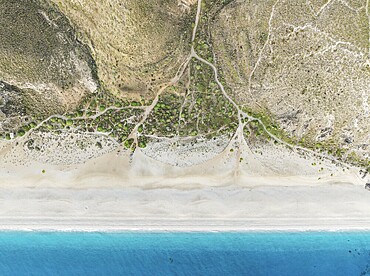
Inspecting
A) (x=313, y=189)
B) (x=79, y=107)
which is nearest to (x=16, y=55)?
(x=79, y=107)

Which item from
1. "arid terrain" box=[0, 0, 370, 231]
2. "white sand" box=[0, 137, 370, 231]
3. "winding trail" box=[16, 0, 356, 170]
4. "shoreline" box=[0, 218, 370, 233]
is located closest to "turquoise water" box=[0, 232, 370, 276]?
"shoreline" box=[0, 218, 370, 233]

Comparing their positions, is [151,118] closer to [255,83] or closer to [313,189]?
[255,83]

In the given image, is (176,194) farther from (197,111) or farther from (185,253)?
(197,111)

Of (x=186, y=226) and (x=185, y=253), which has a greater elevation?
(x=186, y=226)

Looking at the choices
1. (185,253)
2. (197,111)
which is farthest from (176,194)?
(197,111)

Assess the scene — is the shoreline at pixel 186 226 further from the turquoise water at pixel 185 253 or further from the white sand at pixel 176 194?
the turquoise water at pixel 185 253

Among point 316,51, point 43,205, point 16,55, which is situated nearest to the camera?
point 16,55

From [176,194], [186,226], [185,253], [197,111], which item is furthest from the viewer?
[185,253]
